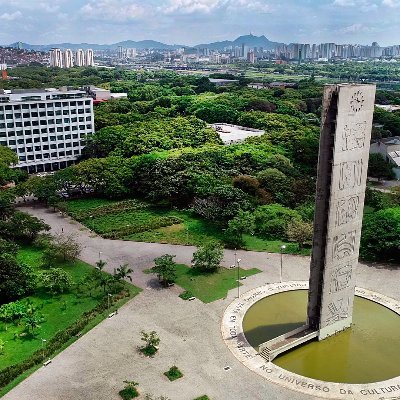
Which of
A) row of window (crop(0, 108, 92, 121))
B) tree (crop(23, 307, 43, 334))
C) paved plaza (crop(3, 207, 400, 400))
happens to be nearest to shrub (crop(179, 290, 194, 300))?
paved plaza (crop(3, 207, 400, 400))

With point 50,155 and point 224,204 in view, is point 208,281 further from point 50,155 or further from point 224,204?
point 50,155

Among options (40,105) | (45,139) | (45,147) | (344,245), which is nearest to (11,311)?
(344,245)

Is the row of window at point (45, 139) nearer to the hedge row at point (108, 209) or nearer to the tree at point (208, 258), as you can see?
the hedge row at point (108, 209)

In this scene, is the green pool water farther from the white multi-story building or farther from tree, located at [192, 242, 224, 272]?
the white multi-story building

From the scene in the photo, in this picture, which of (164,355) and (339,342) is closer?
(164,355)

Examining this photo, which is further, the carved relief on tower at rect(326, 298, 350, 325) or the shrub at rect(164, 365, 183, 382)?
the carved relief on tower at rect(326, 298, 350, 325)

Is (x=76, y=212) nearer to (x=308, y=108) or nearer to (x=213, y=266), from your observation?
(x=213, y=266)

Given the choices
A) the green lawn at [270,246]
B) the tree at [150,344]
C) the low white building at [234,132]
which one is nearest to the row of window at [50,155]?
the low white building at [234,132]
